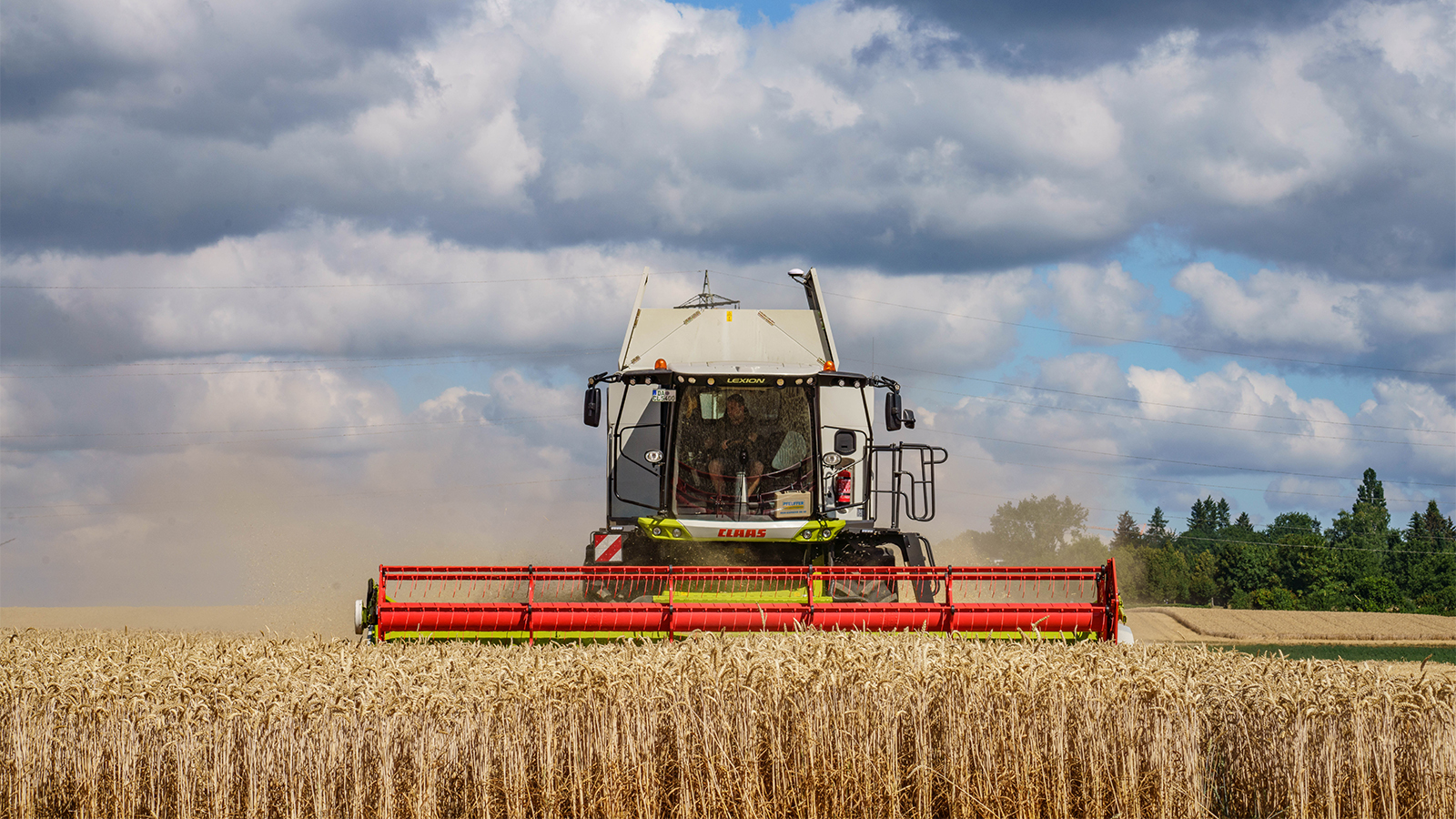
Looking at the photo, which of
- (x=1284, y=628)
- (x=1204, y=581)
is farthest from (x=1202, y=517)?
(x=1284, y=628)

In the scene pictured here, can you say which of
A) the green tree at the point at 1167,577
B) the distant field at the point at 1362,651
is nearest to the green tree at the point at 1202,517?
the green tree at the point at 1167,577

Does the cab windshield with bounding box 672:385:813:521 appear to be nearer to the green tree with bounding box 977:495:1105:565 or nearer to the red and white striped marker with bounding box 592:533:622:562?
the red and white striped marker with bounding box 592:533:622:562

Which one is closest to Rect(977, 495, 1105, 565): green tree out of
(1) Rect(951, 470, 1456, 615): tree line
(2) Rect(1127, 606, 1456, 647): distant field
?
(1) Rect(951, 470, 1456, 615): tree line

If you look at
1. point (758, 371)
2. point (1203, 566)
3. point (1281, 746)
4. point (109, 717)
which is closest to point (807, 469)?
point (758, 371)

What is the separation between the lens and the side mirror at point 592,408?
10.6 metres

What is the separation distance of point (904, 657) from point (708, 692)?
116cm

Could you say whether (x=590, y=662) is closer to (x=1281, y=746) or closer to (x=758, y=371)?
(x=1281, y=746)

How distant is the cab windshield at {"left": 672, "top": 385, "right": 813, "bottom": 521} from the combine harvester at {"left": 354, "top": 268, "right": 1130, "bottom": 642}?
0.6 inches

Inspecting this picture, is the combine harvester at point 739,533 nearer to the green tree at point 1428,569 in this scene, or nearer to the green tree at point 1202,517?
the green tree at point 1428,569

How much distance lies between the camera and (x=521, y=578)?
8852mm

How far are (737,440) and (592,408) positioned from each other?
140 cm

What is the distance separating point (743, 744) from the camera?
5629 mm

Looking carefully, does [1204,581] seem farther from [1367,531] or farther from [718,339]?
[718,339]

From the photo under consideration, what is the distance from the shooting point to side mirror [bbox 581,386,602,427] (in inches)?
418
